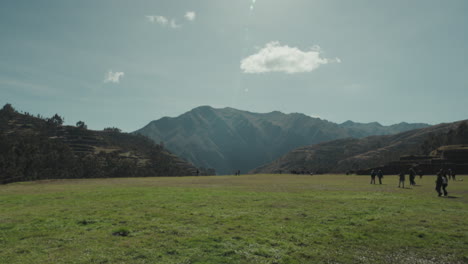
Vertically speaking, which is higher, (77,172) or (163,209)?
(163,209)

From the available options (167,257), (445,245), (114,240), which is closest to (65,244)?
(114,240)

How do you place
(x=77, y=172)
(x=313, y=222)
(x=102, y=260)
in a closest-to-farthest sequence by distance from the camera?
1. (x=102, y=260)
2. (x=313, y=222)
3. (x=77, y=172)

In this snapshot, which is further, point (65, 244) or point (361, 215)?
point (361, 215)

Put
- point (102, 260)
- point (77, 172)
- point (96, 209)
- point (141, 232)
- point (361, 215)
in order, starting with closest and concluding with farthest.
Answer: point (102, 260), point (141, 232), point (361, 215), point (96, 209), point (77, 172)

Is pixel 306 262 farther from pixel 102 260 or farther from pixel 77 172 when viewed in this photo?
pixel 77 172

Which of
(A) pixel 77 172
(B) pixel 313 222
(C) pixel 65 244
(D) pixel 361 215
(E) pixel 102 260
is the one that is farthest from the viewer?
(A) pixel 77 172

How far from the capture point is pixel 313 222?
14.9 meters

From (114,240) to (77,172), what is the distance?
167448 mm

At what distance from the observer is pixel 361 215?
16.8 meters

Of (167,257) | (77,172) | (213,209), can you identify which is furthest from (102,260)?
(77,172)

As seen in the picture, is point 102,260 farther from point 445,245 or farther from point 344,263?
point 445,245

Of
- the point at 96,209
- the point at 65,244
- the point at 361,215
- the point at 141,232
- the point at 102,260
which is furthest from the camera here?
the point at 96,209

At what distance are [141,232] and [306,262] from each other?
7.53 metres

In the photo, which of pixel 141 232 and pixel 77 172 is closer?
pixel 141 232
